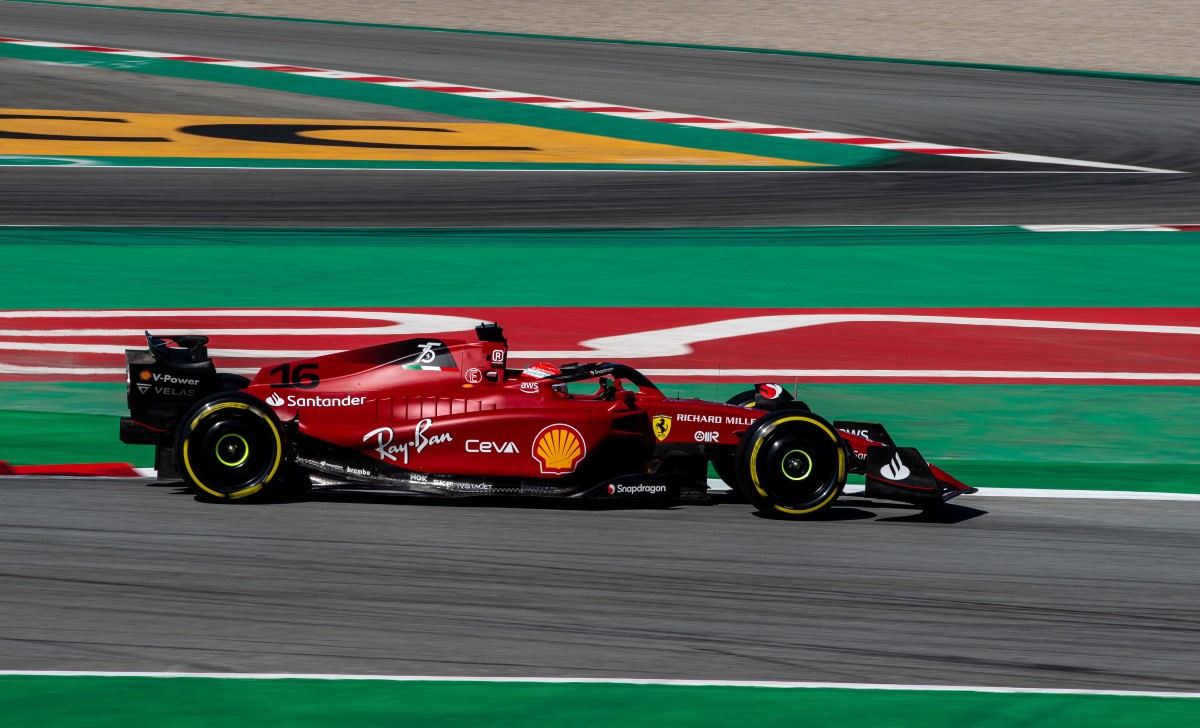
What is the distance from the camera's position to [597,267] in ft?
55.4

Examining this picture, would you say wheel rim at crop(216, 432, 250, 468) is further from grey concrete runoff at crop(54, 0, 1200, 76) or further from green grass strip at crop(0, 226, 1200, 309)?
grey concrete runoff at crop(54, 0, 1200, 76)

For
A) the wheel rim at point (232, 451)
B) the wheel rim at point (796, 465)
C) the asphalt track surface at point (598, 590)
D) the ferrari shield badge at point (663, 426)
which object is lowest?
the asphalt track surface at point (598, 590)

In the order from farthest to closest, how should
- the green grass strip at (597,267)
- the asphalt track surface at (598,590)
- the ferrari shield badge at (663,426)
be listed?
the green grass strip at (597,267) → the ferrari shield badge at (663,426) → the asphalt track surface at (598,590)

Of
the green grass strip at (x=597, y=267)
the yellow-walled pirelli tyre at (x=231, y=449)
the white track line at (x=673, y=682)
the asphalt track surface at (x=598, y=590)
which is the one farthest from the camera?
the green grass strip at (x=597, y=267)

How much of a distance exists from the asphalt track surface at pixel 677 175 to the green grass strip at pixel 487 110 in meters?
1.39

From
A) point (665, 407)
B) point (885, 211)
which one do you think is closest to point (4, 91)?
point (885, 211)

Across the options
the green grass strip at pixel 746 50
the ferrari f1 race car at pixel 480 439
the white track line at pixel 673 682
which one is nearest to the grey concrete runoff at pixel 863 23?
the green grass strip at pixel 746 50

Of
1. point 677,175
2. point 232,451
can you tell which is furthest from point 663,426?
point 677,175

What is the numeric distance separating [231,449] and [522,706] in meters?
3.23

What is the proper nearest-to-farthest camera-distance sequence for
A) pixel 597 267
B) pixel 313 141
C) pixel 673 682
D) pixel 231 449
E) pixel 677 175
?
pixel 673 682 → pixel 231 449 → pixel 597 267 → pixel 677 175 → pixel 313 141

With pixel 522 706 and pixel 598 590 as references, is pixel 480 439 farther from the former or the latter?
pixel 522 706

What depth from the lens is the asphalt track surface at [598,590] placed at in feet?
21.1

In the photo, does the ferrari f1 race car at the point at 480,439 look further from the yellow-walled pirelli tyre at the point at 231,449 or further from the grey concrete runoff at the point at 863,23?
the grey concrete runoff at the point at 863,23

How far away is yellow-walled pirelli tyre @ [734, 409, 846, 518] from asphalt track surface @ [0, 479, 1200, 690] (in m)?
0.14
